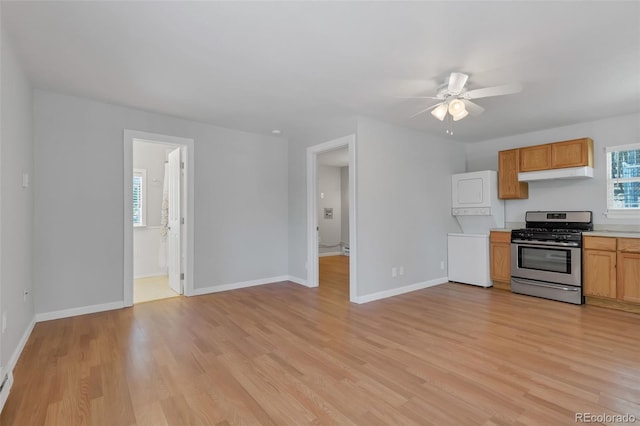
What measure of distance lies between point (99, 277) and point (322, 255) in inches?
229

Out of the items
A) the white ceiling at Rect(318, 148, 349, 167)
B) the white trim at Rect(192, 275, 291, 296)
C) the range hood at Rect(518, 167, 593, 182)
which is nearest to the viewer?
the range hood at Rect(518, 167, 593, 182)

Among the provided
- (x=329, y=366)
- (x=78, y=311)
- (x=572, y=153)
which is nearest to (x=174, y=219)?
(x=78, y=311)

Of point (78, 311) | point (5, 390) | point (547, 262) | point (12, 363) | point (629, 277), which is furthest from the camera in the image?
point (547, 262)

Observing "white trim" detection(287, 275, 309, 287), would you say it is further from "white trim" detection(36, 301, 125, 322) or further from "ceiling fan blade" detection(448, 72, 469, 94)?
"ceiling fan blade" detection(448, 72, 469, 94)

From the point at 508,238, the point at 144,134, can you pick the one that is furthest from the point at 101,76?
the point at 508,238

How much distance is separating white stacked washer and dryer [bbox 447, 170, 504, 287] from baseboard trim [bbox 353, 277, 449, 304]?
0.39 metres

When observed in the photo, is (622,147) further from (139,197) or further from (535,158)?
(139,197)

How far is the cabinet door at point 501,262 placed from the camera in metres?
4.90

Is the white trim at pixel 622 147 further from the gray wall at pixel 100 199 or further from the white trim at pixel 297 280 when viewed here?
the gray wall at pixel 100 199

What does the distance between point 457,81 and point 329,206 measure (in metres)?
6.53

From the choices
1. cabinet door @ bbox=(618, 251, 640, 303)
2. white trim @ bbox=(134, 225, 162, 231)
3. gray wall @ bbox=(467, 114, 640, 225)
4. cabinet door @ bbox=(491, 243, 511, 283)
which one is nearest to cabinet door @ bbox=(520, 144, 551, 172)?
gray wall @ bbox=(467, 114, 640, 225)

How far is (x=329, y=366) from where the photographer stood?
2.48m

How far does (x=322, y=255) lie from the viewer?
8930mm

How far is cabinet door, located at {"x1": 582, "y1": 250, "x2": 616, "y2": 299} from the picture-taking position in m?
3.96
